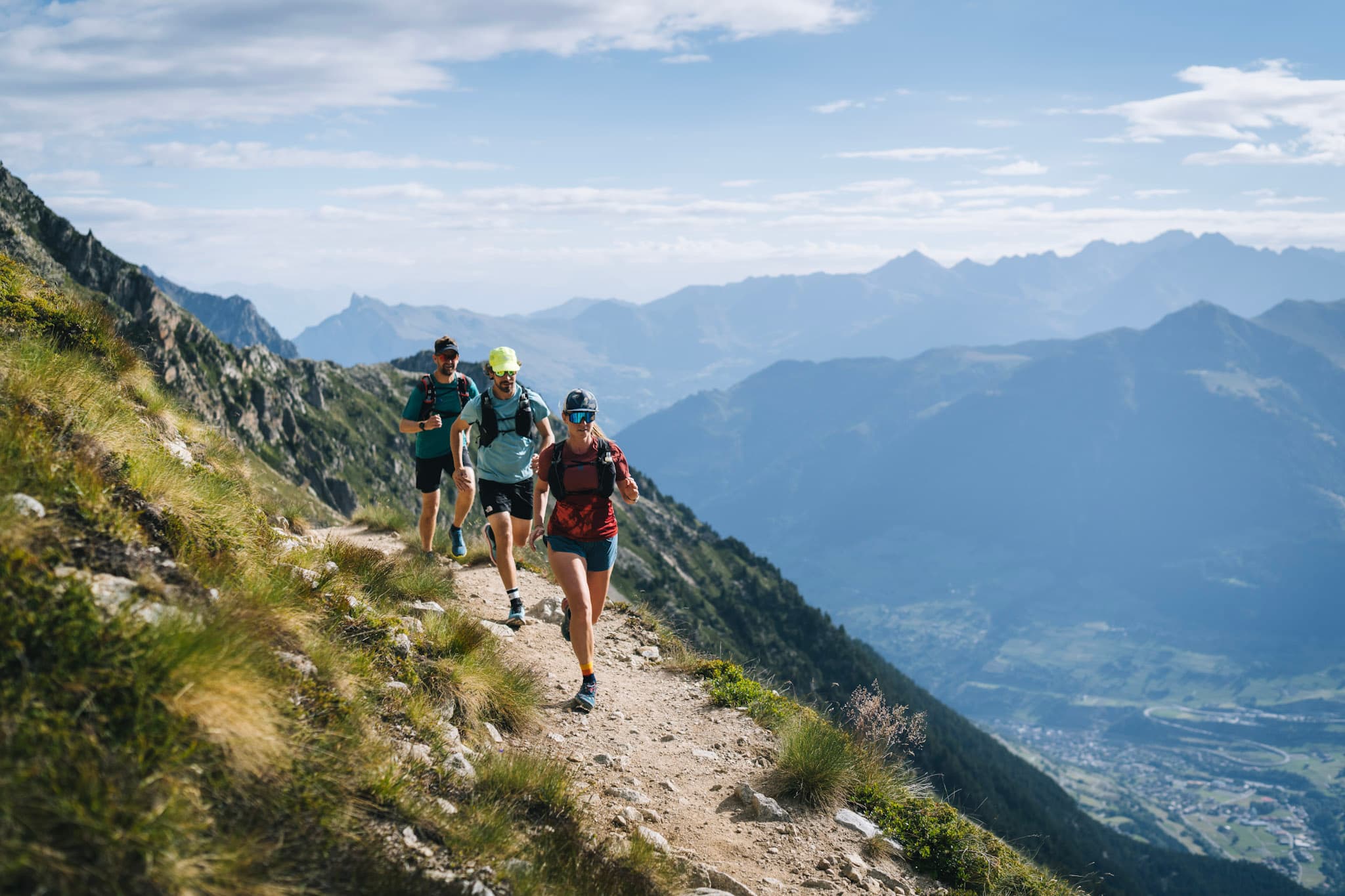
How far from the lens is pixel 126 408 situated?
756 cm

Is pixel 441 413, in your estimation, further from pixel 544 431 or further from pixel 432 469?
pixel 544 431

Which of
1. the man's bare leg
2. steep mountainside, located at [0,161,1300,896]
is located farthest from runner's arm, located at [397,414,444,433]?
steep mountainside, located at [0,161,1300,896]

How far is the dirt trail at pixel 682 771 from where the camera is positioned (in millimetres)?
6332

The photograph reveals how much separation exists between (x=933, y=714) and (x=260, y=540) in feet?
390

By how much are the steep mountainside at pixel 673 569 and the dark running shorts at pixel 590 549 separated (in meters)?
77.5

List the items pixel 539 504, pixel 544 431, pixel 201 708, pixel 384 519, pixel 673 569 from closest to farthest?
pixel 201 708 → pixel 539 504 → pixel 544 431 → pixel 384 519 → pixel 673 569

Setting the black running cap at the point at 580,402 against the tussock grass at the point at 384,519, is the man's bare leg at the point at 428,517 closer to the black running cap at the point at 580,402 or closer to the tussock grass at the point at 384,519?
the tussock grass at the point at 384,519

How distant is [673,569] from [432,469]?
4317 inches

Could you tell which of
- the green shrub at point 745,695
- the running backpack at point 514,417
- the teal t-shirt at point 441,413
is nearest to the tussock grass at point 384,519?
the teal t-shirt at point 441,413

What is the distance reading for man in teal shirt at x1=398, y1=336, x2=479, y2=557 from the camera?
11055mm

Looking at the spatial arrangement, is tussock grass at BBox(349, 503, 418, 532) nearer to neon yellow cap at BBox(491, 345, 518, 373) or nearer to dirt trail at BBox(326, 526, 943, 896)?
dirt trail at BBox(326, 526, 943, 896)

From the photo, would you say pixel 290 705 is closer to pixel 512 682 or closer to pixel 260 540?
pixel 260 540

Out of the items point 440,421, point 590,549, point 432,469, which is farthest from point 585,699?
point 440,421

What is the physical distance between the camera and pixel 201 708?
12.7 ft
